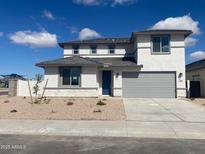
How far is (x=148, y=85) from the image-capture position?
20.7 meters

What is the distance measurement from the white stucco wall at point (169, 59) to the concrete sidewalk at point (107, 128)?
1173cm

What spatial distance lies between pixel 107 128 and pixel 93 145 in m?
2.08

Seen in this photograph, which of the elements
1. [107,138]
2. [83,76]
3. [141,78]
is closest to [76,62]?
[83,76]

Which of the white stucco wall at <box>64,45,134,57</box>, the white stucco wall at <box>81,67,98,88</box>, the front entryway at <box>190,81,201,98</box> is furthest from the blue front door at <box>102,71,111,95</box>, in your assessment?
the front entryway at <box>190,81,201,98</box>

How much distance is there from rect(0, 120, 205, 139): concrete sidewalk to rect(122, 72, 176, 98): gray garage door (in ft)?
37.2

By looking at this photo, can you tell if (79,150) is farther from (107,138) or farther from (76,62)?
(76,62)

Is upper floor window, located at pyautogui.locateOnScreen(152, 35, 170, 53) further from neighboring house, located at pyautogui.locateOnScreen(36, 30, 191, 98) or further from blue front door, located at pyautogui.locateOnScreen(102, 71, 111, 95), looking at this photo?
blue front door, located at pyautogui.locateOnScreen(102, 71, 111, 95)

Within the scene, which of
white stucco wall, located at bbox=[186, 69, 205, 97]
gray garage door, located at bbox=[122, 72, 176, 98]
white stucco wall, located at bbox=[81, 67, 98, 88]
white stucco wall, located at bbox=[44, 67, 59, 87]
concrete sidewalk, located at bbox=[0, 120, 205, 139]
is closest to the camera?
concrete sidewalk, located at bbox=[0, 120, 205, 139]

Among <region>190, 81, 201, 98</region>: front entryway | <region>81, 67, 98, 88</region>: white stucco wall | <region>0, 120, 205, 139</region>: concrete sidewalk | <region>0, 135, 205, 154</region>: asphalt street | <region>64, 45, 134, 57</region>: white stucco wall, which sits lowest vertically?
<region>0, 135, 205, 154</region>: asphalt street

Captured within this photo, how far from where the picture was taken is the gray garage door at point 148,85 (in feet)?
67.4

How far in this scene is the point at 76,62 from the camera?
19.8 m

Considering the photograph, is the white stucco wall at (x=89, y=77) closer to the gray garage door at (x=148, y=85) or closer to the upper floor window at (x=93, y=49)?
the gray garage door at (x=148, y=85)

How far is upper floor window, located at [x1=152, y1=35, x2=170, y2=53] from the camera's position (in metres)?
20.7

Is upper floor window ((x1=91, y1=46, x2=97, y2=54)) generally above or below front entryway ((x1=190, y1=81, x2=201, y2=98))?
above
